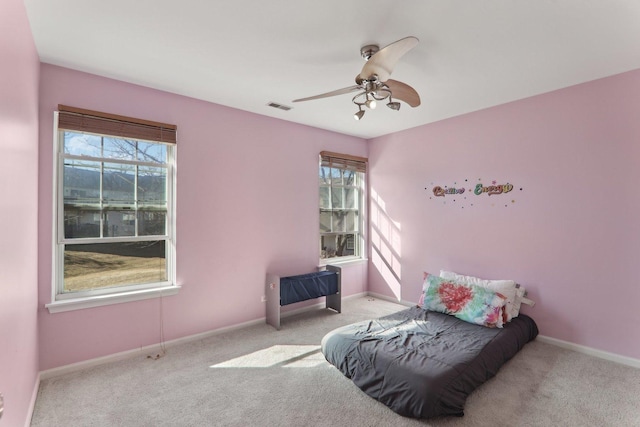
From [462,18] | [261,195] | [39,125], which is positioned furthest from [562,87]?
[39,125]

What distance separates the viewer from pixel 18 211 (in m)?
1.84

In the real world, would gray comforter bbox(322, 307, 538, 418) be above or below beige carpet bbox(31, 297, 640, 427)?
above

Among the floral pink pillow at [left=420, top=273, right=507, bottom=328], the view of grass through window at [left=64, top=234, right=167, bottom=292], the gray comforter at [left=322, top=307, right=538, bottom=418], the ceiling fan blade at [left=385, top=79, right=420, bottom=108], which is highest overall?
the ceiling fan blade at [left=385, top=79, right=420, bottom=108]

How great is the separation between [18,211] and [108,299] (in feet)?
4.32

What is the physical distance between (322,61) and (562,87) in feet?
8.29

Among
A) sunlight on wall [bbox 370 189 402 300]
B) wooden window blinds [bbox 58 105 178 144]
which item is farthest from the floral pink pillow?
wooden window blinds [bbox 58 105 178 144]

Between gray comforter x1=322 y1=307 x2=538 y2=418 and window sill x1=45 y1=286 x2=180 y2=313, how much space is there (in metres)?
1.73

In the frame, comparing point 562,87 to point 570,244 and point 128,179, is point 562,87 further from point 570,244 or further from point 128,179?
point 128,179

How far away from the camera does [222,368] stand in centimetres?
278

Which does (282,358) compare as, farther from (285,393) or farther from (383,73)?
(383,73)

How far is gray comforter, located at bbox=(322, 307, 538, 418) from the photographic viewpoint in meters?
2.13

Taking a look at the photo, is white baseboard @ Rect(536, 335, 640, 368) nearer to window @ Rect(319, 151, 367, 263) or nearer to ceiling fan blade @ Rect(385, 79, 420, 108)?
window @ Rect(319, 151, 367, 263)

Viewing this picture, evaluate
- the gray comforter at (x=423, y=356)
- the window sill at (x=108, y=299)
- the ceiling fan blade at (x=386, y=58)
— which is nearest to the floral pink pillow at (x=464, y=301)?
the gray comforter at (x=423, y=356)

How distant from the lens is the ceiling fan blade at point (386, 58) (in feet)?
6.12
